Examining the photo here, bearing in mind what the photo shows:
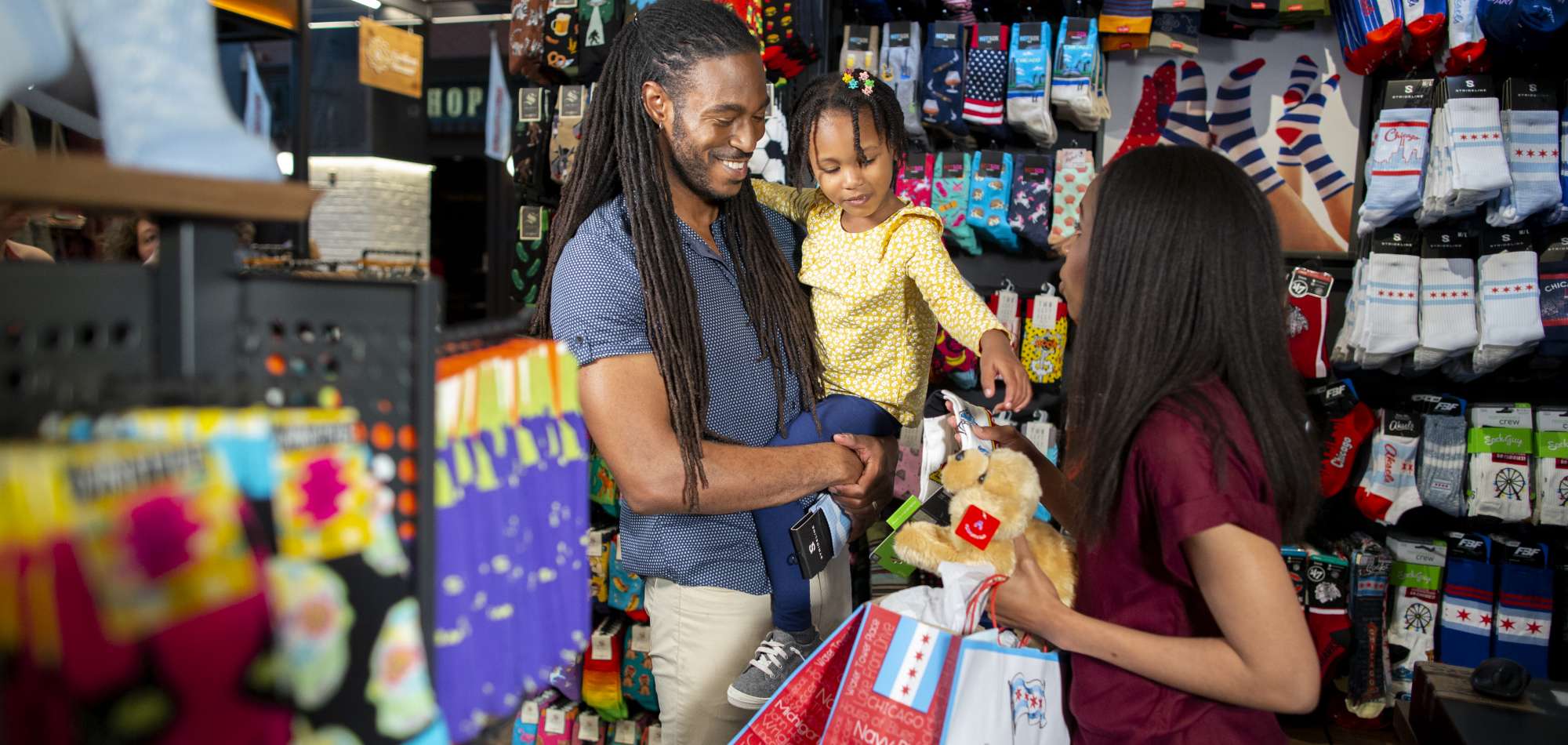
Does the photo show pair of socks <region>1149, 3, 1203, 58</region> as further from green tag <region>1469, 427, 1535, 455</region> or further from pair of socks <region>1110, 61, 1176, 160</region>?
green tag <region>1469, 427, 1535, 455</region>

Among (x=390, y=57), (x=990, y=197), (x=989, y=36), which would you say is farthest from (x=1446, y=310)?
(x=390, y=57)

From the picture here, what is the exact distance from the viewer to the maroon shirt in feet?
4.09

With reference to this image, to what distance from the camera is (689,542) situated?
185 centimetres

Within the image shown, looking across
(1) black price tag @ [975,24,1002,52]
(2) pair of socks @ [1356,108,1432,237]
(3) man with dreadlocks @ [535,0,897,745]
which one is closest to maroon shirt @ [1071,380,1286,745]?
(3) man with dreadlocks @ [535,0,897,745]

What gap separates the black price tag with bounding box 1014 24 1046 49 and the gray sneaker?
8.00ft

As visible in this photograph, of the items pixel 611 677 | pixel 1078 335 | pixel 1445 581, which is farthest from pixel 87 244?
pixel 1445 581

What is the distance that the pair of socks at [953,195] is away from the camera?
357 centimetres

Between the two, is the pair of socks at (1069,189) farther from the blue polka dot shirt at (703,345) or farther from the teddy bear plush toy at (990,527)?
the teddy bear plush toy at (990,527)

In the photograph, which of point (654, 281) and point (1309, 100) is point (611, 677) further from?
point (1309, 100)

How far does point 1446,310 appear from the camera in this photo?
3.40 meters

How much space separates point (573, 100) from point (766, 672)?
2.39 meters

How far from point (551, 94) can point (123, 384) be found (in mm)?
3262

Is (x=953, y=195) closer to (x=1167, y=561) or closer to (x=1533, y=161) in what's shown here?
(x=1533, y=161)

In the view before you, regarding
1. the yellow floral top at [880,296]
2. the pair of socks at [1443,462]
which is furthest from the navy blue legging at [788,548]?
the pair of socks at [1443,462]
